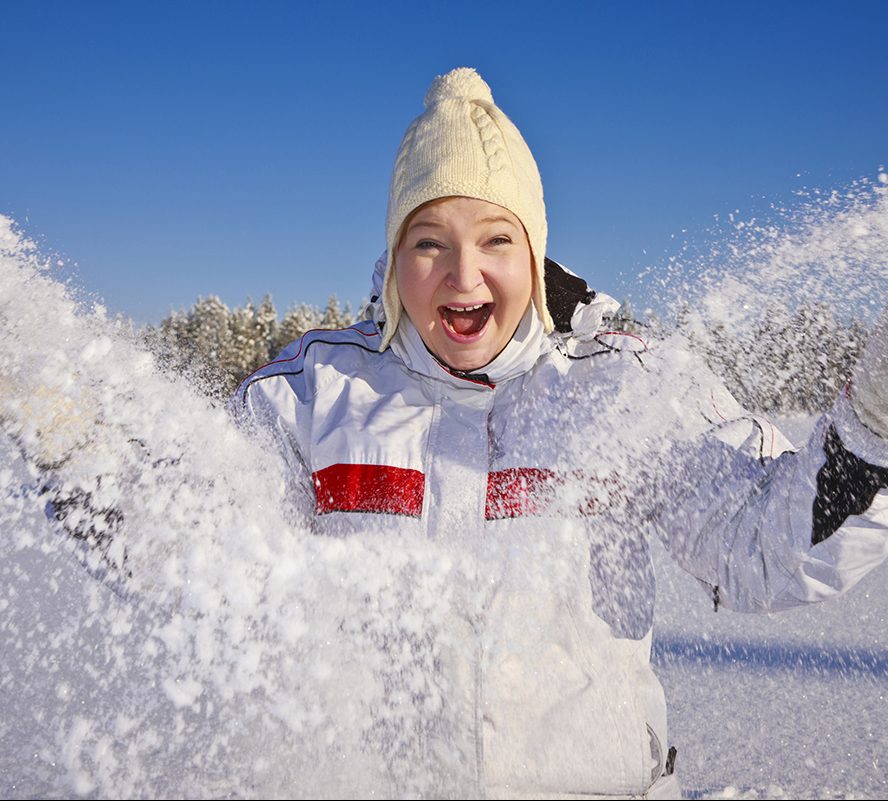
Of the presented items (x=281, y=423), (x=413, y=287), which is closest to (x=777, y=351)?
(x=413, y=287)

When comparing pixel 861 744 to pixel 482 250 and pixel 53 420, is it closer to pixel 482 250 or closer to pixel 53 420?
pixel 482 250

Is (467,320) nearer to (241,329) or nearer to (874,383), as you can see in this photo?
(874,383)

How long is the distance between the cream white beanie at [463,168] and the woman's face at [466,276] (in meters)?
0.04

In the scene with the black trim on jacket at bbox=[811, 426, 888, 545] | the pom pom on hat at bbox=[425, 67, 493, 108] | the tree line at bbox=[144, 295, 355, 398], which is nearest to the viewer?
the black trim on jacket at bbox=[811, 426, 888, 545]

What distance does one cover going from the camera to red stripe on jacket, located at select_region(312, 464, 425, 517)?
2031mm

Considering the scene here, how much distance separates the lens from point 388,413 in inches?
86.9

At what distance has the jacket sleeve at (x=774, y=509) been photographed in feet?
5.27

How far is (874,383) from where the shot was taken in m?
1.51

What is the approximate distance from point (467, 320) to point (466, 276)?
0.16m

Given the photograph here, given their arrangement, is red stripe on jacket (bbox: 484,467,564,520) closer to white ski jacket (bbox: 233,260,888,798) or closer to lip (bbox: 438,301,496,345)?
white ski jacket (bbox: 233,260,888,798)

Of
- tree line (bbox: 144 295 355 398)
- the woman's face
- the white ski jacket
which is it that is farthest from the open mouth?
tree line (bbox: 144 295 355 398)

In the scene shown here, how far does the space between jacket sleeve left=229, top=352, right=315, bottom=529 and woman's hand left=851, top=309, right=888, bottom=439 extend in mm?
1327

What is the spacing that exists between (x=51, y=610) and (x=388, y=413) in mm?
1786

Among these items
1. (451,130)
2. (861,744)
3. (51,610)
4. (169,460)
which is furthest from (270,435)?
(861,744)
